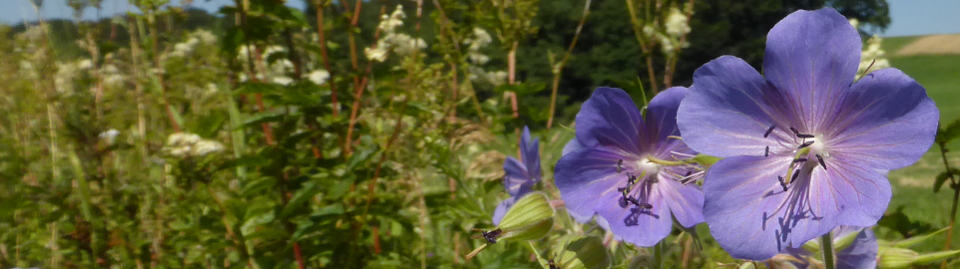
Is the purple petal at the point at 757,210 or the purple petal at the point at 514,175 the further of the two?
the purple petal at the point at 514,175

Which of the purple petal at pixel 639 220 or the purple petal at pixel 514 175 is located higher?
the purple petal at pixel 514 175

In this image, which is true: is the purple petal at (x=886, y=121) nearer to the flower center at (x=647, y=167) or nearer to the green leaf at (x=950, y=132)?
the flower center at (x=647, y=167)

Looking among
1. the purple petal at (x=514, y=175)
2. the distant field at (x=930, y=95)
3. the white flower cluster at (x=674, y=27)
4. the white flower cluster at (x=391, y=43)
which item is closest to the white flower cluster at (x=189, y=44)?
the white flower cluster at (x=391, y=43)

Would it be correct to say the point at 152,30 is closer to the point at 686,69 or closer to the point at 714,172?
the point at 714,172

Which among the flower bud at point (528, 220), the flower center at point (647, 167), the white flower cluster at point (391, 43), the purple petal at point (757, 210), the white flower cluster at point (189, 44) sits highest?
the white flower cluster at point (189, 44)

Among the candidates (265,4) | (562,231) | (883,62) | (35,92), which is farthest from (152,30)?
(883,62)

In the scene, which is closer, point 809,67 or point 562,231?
point 809,67

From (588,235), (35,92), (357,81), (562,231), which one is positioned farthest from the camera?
(35,92)

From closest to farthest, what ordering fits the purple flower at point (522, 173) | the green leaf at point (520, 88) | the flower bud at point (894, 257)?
→ the flower bud at point (894, 257), the purple flower at point (522, 173), the green leaf at point (520, 88)
